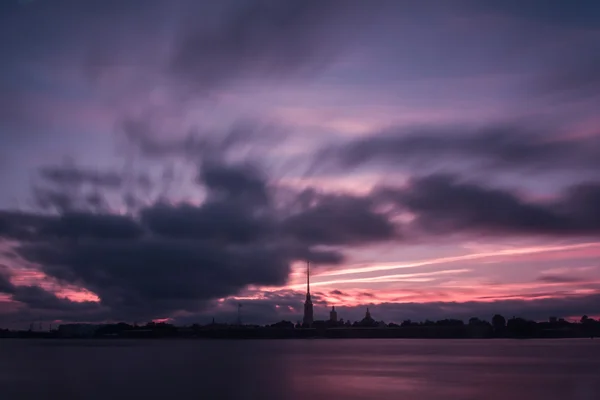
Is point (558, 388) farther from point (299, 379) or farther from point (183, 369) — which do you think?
point (183, 369)

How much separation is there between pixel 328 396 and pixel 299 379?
12.7m

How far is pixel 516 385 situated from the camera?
153 feet

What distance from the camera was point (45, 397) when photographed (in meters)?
39.4

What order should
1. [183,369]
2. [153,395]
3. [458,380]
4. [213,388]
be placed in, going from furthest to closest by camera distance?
1. [183,369]
2. [458,380]
3. [213,388]
4. [153,395]

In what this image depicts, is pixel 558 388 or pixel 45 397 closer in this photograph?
pixel 45 397

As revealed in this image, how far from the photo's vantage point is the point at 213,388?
43.2 meters

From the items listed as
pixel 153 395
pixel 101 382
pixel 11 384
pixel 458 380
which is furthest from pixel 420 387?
pixel 11 384

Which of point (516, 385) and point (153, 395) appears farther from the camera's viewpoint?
point (516, 385)

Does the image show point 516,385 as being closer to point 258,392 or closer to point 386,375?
point 386,375

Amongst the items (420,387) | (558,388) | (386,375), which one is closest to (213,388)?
(420,387)

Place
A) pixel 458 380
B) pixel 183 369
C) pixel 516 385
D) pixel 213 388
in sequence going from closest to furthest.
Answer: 1. pixel 213 388
2. pixel 516 385
3. pixel 458 380
4. pixel 183 369

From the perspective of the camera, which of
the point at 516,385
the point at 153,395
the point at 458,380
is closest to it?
the point at 153,395

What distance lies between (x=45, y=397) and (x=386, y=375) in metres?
28.9

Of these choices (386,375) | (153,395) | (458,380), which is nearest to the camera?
(153,395)
